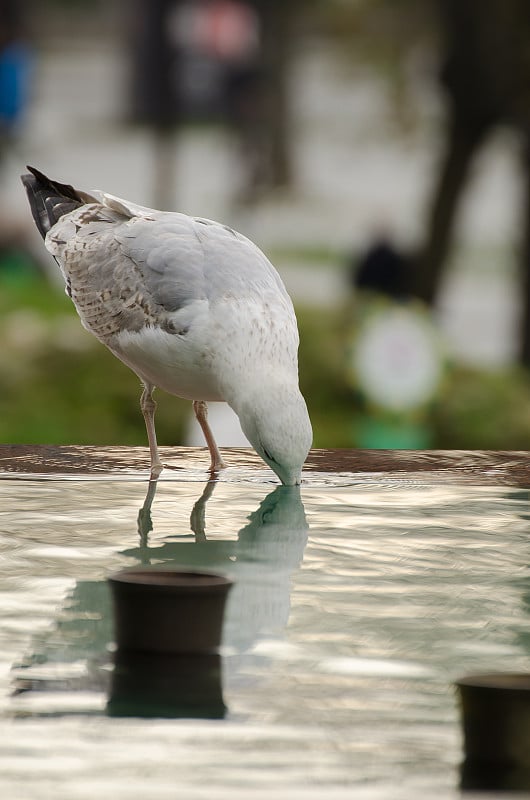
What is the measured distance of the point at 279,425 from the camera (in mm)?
4531

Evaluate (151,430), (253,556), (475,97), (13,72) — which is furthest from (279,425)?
(13,72)

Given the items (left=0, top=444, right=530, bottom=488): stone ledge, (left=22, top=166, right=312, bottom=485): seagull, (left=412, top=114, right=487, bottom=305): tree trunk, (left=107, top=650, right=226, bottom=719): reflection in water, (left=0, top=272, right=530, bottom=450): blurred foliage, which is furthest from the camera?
(left=412, top=114, right=487, bottom=305): tree trunk

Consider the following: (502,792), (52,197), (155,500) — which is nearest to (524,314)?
(52,197)

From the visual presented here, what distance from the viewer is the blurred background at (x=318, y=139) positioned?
45.5 ft

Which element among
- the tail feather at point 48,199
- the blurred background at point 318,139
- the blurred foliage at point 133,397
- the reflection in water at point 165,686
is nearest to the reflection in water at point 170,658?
the reflection in water at point 165,686

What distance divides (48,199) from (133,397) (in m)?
6.11

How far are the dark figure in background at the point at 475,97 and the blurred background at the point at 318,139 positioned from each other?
0.02 metres

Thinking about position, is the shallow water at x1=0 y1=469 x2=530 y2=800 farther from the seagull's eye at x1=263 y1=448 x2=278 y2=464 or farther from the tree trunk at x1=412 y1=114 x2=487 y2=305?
the tree trunk at x1=412 y1=114 x2=487 y2=305

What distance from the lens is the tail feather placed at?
20.0 ft

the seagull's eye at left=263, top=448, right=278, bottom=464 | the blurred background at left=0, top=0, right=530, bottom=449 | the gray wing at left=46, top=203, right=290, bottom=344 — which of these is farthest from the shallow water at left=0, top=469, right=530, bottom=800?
the blurred background at left=0, top=0, right=530, bottom=449

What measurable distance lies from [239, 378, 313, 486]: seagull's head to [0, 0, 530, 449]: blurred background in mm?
8651

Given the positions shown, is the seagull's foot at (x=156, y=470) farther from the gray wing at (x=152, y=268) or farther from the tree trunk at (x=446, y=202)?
the tree trunk at (x=446, y=202)

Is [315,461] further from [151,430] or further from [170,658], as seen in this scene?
[170,658]

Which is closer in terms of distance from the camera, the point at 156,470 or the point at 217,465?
the point at 156,470
